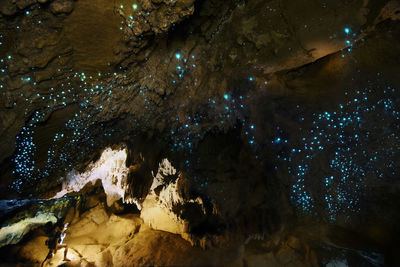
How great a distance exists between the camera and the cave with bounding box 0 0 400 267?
186 centimetres

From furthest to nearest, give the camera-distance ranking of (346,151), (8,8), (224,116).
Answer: (224,116), (346,151), (8,8)

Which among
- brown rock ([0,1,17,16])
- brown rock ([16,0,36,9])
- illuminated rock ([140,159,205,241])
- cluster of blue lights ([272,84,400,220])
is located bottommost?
illuminated rock ([140,159,205,241])

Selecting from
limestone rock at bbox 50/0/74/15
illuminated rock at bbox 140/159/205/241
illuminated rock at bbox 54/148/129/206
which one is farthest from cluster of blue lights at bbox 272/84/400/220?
limestone rock at bbox 50/0/74/15

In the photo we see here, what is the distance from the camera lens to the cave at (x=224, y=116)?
186cm

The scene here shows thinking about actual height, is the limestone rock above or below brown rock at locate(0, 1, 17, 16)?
above

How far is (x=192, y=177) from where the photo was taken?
2.62 metres

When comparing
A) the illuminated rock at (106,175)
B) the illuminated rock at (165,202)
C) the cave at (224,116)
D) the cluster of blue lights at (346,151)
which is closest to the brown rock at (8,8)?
the cave at (224,116)

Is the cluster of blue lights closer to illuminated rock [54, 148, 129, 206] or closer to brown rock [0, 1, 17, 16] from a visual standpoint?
illuminated rock [54, 148, 129, 206]

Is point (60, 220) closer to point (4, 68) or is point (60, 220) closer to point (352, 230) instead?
point (4, 68)

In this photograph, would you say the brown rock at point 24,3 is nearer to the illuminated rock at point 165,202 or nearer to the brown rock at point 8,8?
the brown rock at point 8,8

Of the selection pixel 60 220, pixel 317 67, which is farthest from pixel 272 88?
pixel 60 220

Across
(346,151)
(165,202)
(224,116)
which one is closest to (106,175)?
(165,202)

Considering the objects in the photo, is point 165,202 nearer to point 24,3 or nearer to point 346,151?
point 346,151

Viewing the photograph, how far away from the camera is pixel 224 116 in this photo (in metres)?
2.33
